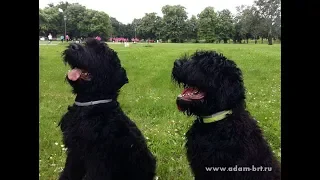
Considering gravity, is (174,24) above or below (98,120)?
above

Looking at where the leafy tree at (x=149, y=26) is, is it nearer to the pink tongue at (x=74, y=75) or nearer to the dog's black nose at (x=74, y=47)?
the dog's black nose at (x=74, y=47)

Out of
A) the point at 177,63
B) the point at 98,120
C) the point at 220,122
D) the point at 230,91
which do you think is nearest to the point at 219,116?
the point at 220,122

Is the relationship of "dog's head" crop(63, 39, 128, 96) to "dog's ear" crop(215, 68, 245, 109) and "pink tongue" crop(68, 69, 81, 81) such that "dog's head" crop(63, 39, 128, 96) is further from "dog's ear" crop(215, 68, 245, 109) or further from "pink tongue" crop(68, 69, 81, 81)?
"dog's ear" crop(215, 68, 245, 109)

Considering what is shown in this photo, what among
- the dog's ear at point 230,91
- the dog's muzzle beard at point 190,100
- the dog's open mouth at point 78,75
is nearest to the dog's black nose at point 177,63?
the dog's muzzle beard at point 190,100

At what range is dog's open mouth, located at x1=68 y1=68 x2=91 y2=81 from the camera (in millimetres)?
4254

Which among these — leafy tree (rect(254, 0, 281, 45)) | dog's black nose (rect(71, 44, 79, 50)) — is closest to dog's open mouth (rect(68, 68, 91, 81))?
dog's black nose (rect(71, 44, 79, 50))

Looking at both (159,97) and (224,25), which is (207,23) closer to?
(224,25)

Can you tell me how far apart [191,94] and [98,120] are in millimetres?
1036

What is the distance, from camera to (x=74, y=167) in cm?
473

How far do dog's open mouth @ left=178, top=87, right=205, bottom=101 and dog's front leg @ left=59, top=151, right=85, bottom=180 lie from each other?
1.41 m

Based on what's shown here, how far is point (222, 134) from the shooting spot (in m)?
4.09

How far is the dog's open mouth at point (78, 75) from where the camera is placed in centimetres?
425

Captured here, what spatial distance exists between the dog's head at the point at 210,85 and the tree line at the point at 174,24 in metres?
0.74
